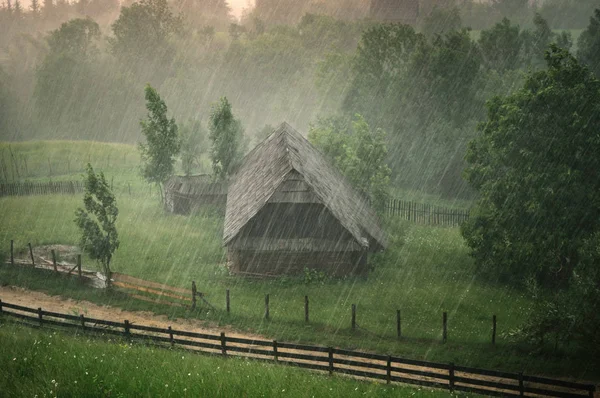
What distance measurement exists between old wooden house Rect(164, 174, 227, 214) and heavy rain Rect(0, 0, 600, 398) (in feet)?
0.41

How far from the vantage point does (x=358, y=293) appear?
83.3 ft

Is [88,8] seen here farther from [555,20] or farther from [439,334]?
[439,334]

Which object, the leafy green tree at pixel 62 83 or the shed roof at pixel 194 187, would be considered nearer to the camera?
the shed roof at pixel 194 187

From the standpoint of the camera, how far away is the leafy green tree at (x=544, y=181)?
24.8 meters

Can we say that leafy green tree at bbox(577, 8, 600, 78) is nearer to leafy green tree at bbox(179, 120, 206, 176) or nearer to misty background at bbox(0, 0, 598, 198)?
misty background at bbox(0, 0, 598, 198)

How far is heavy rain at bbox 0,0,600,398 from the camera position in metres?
16.1

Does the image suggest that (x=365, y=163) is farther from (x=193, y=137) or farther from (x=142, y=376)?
(x=142, y=376)

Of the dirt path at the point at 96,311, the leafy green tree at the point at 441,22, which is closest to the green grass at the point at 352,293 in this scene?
the dirt path at the point at 96,311

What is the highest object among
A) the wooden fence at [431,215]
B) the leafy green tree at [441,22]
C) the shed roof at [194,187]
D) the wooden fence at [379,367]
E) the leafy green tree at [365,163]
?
the leafy green tree at [441,22]

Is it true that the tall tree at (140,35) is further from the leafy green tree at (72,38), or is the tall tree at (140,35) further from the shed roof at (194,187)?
the shed roof at (194,187)

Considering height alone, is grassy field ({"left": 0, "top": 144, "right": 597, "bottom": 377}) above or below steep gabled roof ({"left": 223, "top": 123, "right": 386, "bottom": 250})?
below

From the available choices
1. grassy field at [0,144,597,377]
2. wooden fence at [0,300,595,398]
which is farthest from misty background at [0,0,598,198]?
wooden fence at [0,300,595,398]

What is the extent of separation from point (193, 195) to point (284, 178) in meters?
15.7

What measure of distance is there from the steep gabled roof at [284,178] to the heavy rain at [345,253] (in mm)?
232
